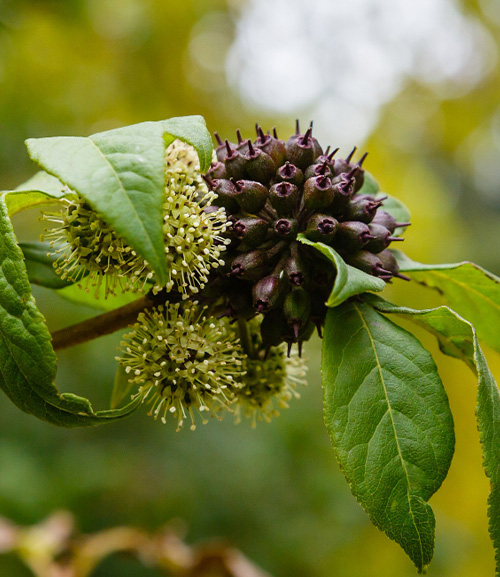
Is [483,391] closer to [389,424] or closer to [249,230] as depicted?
[389,424]

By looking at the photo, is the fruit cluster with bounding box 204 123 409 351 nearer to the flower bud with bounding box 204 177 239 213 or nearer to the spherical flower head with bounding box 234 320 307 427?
the flower bud with bounding box 204 177 239 213

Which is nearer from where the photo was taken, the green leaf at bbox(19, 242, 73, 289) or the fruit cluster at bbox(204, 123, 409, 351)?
the fruit cluster at bbox(204, 123, 409, 351)

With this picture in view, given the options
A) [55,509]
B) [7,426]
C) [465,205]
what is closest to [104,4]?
[7,426]

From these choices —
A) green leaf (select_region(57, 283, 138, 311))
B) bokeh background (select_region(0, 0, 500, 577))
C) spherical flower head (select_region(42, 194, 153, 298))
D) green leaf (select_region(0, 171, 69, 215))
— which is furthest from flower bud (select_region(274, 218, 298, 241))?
bokeh background (select_region(0, 0, 500, 577))

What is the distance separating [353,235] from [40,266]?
0.66 m

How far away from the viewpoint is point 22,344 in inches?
36.8

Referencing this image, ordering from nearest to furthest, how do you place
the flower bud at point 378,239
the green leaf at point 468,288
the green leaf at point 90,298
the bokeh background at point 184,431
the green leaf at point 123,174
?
the green leaf at point 123,174 < the flower bud at point 378,239 < the green leaf at point 468,288 < the green leaf at point 90,298 < the bokeh background at point 184,431

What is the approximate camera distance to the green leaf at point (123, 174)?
2.64 ft

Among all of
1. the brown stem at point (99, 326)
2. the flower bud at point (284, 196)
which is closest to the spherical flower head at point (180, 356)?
the brown stem at point (99, 326)

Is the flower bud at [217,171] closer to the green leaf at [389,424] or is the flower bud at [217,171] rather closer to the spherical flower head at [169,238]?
the spherical flower head at [169,238]

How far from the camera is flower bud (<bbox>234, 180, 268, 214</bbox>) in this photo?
1112 mm

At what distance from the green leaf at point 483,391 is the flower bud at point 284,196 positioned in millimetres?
233

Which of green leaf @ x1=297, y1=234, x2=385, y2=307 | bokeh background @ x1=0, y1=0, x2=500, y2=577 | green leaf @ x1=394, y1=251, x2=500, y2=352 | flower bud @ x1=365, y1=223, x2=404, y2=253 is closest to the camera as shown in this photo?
green leaf @ x1=297, y1=234, x2=385, y2=307

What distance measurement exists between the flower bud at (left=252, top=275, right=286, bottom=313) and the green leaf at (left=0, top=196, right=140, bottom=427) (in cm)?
30
